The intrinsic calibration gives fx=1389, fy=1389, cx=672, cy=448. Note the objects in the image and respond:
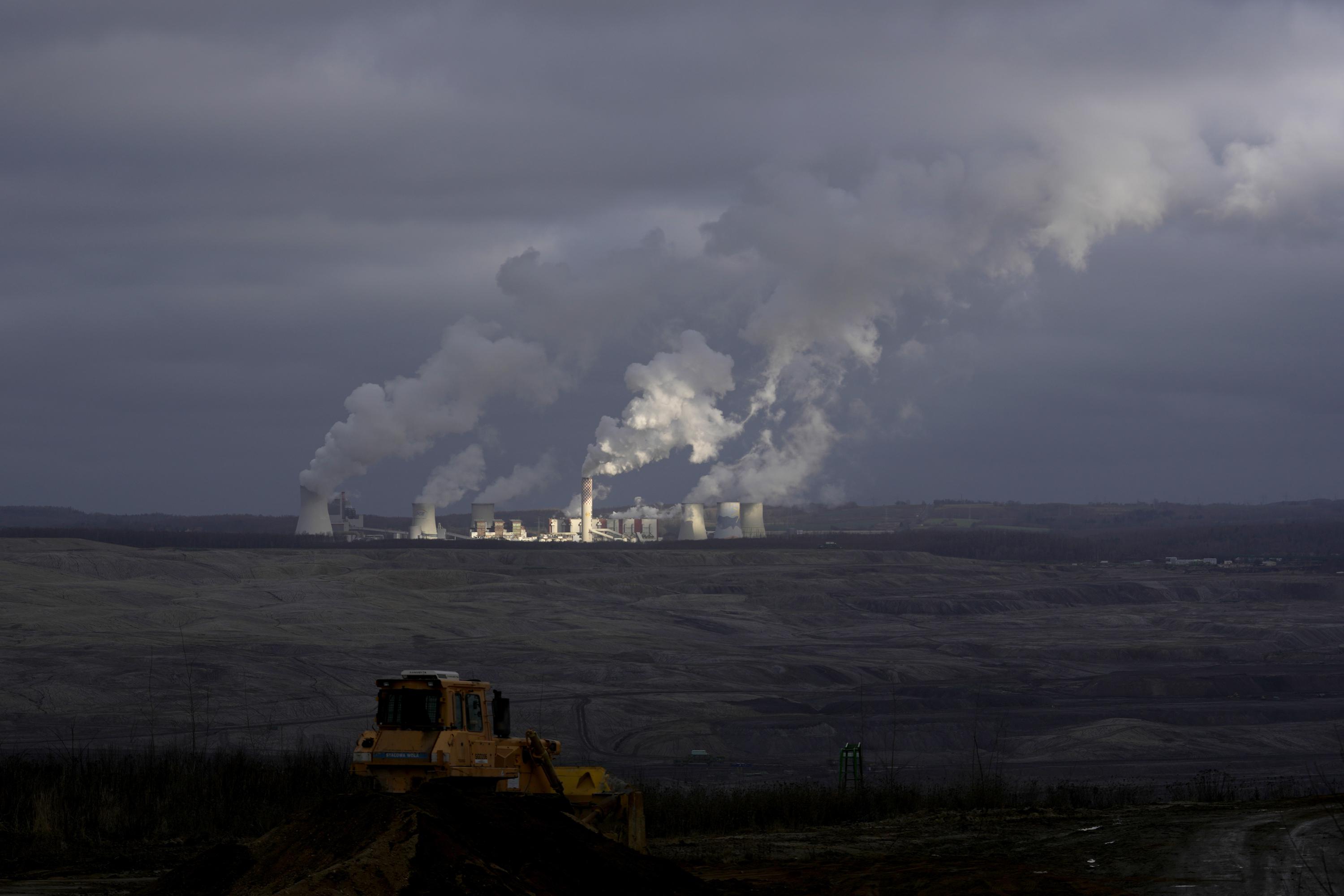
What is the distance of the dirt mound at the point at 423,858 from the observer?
1178cm

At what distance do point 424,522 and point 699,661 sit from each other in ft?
247

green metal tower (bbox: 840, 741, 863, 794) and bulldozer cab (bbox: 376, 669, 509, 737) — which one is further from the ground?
bulldozer cab (bbox: 376, 669, 509, 737)

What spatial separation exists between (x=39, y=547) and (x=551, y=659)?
5784 centimetres

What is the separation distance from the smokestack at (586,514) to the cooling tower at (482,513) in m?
9.24

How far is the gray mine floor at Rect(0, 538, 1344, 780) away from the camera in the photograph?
39.2m

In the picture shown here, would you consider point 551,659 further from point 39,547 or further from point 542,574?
point 39,547

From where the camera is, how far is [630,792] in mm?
16312

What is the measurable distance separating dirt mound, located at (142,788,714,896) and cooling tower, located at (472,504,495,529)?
12419 cm

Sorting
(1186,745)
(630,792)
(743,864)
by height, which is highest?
(630,792)

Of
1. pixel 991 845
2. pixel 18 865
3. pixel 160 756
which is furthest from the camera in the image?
pixel 160 756

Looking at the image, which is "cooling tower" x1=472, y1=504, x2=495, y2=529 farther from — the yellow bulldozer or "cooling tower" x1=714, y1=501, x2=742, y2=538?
the yellow bulldozer

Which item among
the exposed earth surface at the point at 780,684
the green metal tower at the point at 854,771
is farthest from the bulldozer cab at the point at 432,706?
the green metal tower at the point at 854,771

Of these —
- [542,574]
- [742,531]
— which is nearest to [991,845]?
[542,574]

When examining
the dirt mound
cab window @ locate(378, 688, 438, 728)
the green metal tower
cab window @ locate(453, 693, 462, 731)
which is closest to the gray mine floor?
the green metal tower
